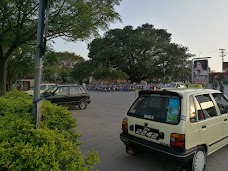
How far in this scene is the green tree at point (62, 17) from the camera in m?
7.61

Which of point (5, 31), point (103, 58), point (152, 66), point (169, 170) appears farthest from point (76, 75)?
point (169, 170)

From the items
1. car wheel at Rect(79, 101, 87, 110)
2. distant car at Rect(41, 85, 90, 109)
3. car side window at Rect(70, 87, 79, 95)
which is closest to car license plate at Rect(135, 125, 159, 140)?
distant car at Rect(41, 85, 90, 109)

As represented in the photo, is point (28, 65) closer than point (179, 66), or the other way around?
point (28, 65)

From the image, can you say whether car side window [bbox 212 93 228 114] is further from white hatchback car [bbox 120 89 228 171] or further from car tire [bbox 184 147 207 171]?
car tire [bbox 184 147 207 171]

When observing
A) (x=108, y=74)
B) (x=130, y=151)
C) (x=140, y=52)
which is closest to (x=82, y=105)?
(x=130, y=151)

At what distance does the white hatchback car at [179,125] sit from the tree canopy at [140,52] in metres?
34.8

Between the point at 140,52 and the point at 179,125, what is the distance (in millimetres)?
38203

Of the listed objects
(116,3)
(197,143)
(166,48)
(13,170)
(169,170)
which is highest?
(166,48)

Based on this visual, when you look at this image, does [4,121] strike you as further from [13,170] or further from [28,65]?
[28,65]

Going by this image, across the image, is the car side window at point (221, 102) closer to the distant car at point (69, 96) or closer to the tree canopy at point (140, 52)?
the distant car at point (69, 96)

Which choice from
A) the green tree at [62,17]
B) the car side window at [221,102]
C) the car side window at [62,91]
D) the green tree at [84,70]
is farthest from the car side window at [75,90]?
the green tree at [84,70]

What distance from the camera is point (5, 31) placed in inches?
346

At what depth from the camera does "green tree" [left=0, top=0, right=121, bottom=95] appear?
761 cm

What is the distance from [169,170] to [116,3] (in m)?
7.09
